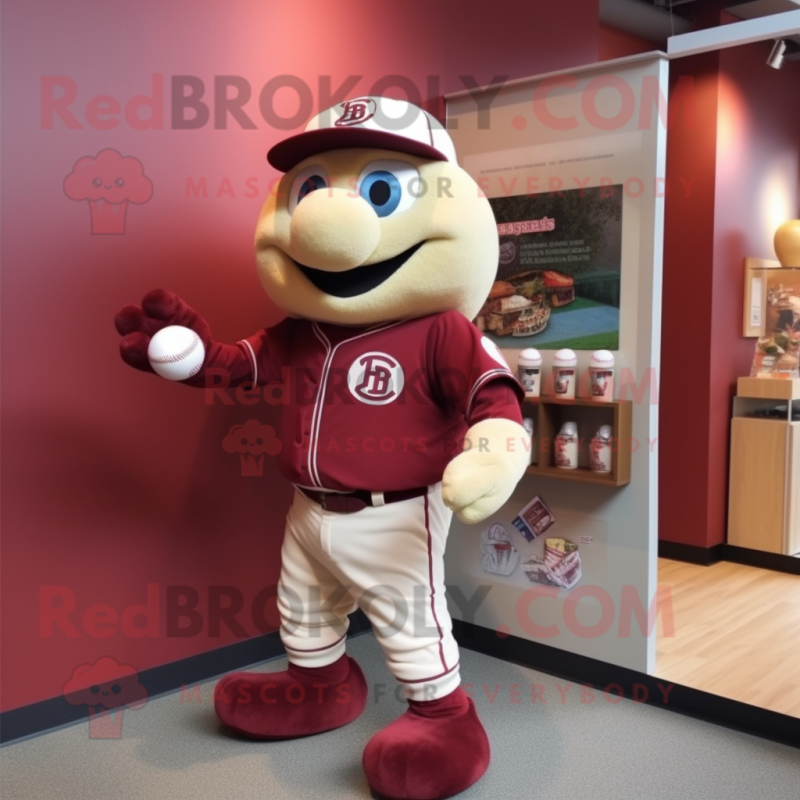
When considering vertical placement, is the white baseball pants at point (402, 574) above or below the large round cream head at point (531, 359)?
below

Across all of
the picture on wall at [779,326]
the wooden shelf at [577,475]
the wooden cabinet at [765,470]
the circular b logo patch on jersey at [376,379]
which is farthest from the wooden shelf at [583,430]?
the picture on wall at [779,326]

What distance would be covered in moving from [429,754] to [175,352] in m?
1.04

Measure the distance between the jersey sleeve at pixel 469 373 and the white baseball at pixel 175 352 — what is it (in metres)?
0.54

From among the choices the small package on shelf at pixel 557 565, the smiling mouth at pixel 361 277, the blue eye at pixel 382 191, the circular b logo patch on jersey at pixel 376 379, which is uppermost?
the blue eye at pixel 382 191

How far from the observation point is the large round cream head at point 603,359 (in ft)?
7.91

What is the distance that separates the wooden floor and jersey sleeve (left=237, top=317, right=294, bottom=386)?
139 centimetres

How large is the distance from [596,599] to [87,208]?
1732 millimetres

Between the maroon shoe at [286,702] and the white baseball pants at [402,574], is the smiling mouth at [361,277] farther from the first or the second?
the maroon shoe at [286,702]

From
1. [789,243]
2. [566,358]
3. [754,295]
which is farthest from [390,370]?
[789,243]

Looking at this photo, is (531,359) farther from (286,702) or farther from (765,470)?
(765,470)

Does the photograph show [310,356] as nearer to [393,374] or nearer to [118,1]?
[393,374]

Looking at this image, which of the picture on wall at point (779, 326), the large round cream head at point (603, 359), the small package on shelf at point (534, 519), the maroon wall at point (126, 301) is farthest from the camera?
the picture on wall at point (779, 326)

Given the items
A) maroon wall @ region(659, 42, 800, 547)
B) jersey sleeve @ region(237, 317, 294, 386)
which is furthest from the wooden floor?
jersey sleeve @ region(237, 317, 294, 386)

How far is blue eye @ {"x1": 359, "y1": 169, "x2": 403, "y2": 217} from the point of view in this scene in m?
1.91
